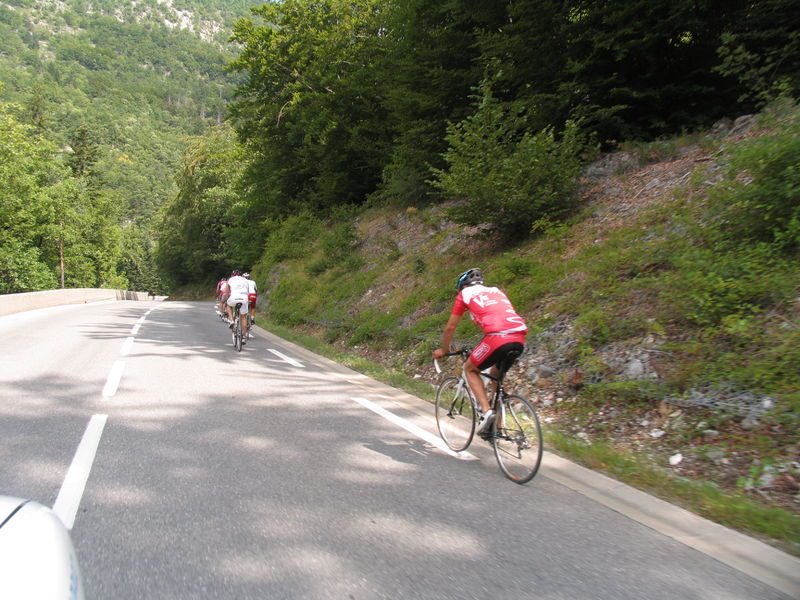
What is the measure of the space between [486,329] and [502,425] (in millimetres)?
865

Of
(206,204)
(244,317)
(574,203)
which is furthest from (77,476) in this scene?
(206,204)

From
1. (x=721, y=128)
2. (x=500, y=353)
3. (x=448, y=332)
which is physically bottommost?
(x=500, y=353)

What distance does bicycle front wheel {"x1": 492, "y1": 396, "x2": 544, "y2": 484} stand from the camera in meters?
4.34

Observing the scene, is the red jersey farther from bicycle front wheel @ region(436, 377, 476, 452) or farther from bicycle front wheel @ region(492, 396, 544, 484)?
bicycle front wheel @ region(436, 377, 476, 452)

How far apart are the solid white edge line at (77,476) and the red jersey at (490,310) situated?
3.27 m

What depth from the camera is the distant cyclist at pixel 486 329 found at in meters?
4.66

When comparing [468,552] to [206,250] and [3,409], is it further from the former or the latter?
[206,250]

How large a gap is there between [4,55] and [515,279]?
23114cm

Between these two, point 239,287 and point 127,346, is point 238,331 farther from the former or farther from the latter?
point 127,346

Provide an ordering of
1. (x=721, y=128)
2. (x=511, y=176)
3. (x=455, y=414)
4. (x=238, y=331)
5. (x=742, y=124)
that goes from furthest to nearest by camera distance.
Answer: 1. (x=238, y=331)
2. (x=721, y=128)
3. (x=511, y=176)
4. (x=742, y=124)
5. (x=455, y=414)

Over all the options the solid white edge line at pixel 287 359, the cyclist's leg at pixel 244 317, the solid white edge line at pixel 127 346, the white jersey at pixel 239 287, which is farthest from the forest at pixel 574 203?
the solid white edge line at pixel 127 346

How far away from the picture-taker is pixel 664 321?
640 centimetres

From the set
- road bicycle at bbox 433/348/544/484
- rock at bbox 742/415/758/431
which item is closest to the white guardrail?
road bicycle at bbox 433/348/544/484

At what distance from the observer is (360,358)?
11227 millimetres
